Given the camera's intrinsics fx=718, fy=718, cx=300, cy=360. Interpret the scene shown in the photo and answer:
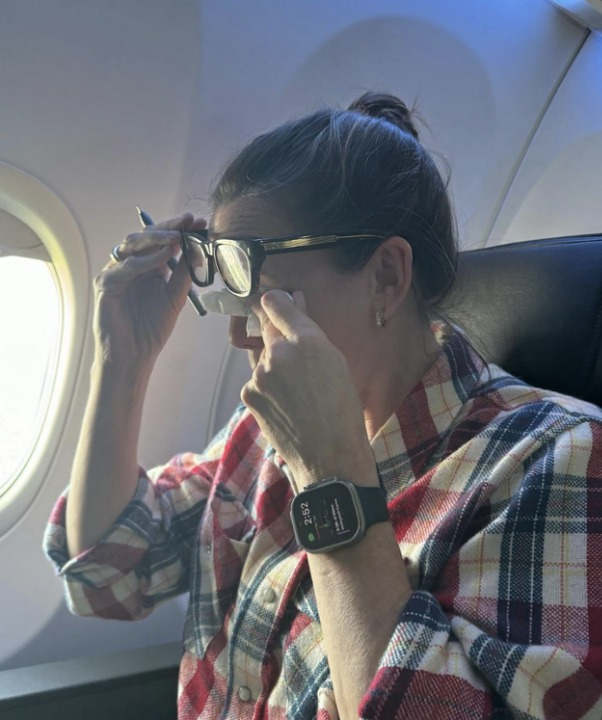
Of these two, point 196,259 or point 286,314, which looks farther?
point 196,259

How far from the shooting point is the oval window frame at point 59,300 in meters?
1.46

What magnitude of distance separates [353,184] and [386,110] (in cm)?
22

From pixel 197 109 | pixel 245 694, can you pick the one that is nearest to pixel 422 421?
pixel 245 694

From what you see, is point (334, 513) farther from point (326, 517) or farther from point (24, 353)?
point (24, 353)

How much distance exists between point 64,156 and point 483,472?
3.44 ft

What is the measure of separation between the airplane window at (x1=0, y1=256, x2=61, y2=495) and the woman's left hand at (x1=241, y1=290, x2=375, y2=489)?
34.5 inches

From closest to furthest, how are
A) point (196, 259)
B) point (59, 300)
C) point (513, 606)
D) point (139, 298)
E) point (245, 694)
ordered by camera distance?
1. point (513, 606)
2. point (245, 694)
3. point (196, 259)
4. point (139, 298)
5. point (59, 300)

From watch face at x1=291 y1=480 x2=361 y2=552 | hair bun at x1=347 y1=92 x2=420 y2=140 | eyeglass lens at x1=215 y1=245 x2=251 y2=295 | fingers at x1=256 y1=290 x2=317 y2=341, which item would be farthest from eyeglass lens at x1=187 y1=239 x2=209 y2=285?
watch face at x1=291 y1=480 x2=361 y2=552

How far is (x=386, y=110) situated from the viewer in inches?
46.9

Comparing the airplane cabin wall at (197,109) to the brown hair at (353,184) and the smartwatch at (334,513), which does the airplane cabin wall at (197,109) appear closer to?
the brown hair at (353,184)

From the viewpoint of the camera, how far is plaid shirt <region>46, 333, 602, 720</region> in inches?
30.1

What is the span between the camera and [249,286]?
1.04 m

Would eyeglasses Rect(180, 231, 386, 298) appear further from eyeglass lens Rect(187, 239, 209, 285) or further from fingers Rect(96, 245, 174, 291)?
fingers Rect(96, 245, 174, 291)

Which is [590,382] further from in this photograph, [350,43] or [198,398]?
[198,398]
